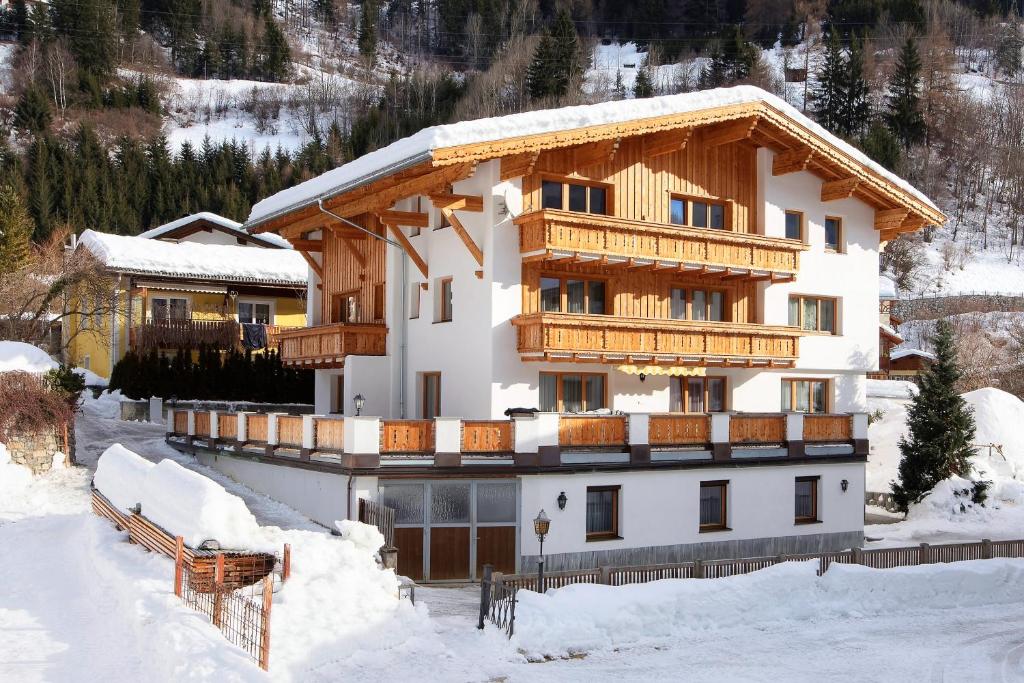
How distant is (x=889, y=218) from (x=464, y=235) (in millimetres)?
14057

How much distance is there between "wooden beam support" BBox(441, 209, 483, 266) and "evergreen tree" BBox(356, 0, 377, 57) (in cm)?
12023

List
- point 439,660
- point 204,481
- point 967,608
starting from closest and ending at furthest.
Answer: 1. point 439,660
2. point 204,481
3. point 967,608

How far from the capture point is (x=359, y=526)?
17172 mm

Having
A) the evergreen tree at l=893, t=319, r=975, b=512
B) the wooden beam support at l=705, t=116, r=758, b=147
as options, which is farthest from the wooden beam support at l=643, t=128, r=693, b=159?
the evergreen tree at l=893, t=319, r=975, b=512

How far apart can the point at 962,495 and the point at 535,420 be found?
15791 millimetres

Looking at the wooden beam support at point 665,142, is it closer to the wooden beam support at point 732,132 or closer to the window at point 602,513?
the wooden beam support at point 732,132

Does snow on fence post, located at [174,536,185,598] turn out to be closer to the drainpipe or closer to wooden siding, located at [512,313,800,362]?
wooden siding, located at [512,313,800,362]

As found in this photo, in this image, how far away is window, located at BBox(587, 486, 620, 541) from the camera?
72.2 feet

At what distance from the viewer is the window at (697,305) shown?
2602cm

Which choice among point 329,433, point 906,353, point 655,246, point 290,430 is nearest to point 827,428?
point 655,246

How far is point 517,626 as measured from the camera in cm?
1589

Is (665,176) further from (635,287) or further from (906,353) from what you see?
(906,353)

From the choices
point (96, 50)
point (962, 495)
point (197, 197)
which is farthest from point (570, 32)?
point (962, 495)

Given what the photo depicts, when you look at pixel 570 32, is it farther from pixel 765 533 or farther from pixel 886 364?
pixel 765 533
